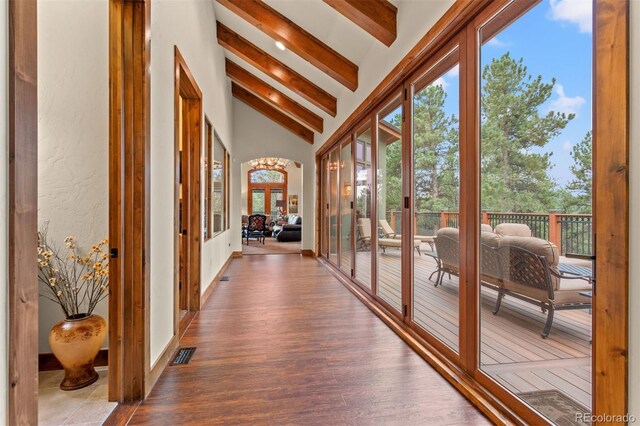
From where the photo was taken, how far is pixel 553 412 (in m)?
1.53

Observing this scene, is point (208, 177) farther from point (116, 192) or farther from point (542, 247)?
point (542, 247)

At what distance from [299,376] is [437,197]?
166cm

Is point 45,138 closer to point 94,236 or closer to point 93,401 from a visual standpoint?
point 94,236

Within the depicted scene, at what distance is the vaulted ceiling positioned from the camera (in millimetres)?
2844

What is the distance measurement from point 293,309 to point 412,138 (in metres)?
2.17

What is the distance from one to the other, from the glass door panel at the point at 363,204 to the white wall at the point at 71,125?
279 cm

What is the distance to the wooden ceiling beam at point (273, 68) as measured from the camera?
490 cm

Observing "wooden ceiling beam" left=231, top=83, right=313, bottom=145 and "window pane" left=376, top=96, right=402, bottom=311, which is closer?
"window pane" left=376, top=96, right=402, bottom=311

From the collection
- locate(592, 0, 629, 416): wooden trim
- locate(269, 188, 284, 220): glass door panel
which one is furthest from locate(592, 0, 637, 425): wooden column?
locate(269, 188, 284, 220): glass door panel

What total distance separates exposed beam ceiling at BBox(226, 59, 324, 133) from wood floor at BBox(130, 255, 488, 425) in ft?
13.8

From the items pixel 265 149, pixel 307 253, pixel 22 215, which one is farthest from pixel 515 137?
pixel 265 149

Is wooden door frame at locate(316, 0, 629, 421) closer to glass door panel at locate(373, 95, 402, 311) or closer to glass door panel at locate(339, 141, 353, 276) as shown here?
glass door panel at locate(373, 95, 402, 311)

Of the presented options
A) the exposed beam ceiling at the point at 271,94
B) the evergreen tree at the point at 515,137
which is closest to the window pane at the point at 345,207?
the exposed beam ceiling at the point at 271,94

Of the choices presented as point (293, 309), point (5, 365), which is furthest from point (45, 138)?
point (293, 309)
